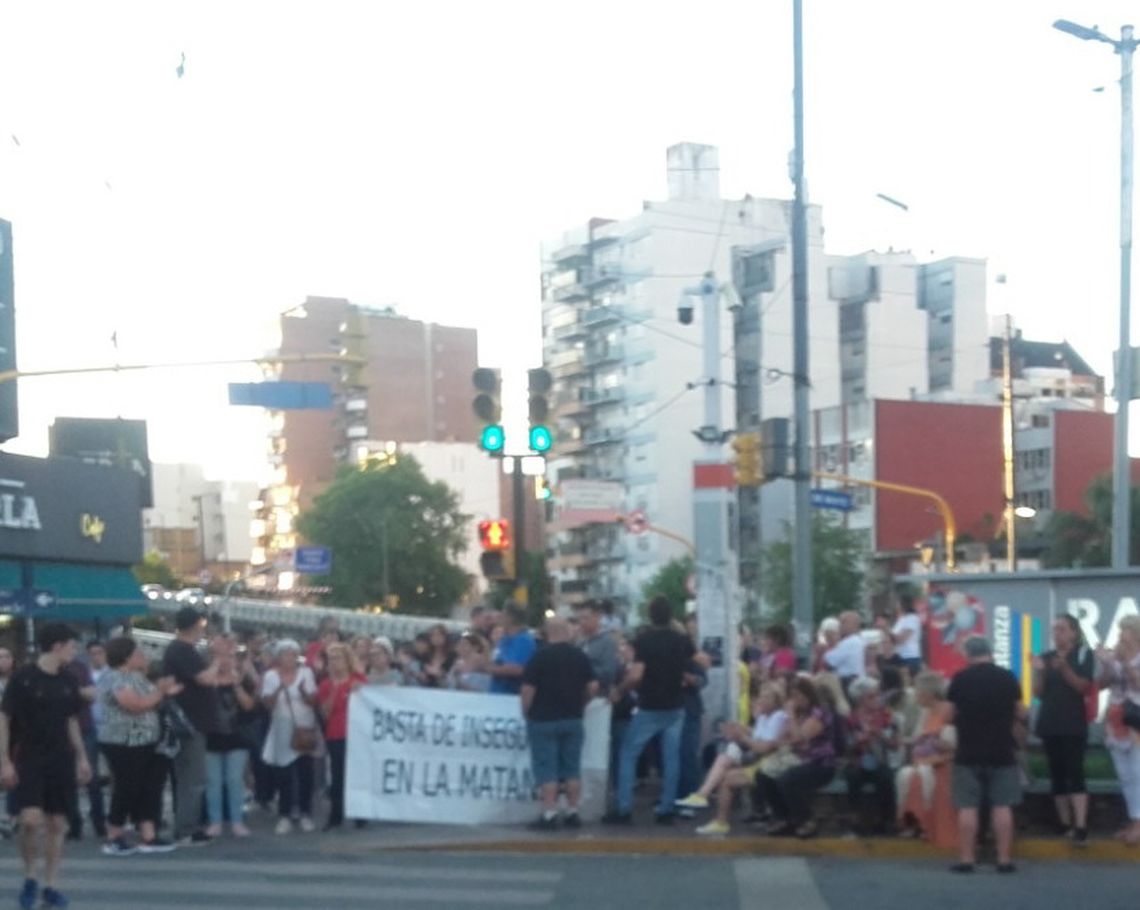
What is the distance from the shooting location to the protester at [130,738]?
570 inches

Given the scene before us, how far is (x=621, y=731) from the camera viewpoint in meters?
17.8

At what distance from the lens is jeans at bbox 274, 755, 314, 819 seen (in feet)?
56.4

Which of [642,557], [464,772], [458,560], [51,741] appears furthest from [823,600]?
[51,741]

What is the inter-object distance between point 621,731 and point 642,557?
3269 inches

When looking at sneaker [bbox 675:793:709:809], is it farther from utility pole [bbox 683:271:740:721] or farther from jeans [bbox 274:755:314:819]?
jeans [bbox 274:755:314:819]

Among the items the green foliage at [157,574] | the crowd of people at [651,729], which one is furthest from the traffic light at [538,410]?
the green foliage at [157,574]

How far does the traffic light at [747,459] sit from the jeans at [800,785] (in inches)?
345

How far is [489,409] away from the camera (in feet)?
67.9

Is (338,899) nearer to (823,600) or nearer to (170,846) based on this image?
(170,846)

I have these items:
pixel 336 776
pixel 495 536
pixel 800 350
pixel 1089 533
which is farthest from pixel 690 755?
pixel 1089 533

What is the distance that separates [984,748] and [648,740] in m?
3.69

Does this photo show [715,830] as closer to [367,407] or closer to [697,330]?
[697,330]

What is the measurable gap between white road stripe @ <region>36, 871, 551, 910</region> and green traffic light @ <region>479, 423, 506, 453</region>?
25.5 ft

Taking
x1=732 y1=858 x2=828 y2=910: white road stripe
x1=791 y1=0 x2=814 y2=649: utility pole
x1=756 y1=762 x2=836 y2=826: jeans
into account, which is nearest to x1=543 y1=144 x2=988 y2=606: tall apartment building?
x1=791 y1=0 x2=814 y2=649: utility pole
